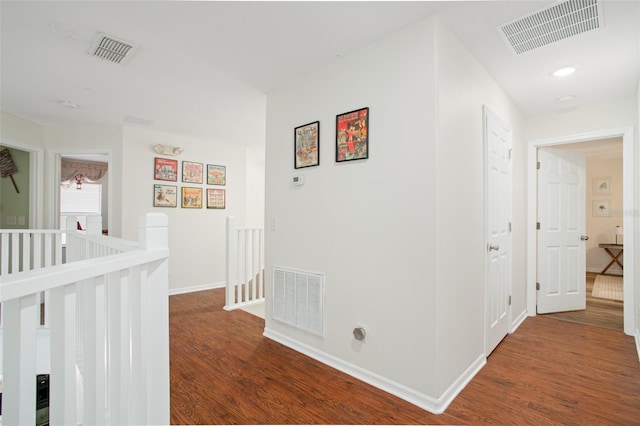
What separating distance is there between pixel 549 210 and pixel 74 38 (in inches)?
191

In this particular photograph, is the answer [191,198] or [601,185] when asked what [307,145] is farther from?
[601,185]

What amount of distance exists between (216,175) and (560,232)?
4.91 m

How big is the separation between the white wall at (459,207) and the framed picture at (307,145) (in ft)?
3.34

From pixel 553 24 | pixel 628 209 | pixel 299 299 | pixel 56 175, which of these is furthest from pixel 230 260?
pixel 628 209

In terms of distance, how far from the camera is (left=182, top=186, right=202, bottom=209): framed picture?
4820 mm

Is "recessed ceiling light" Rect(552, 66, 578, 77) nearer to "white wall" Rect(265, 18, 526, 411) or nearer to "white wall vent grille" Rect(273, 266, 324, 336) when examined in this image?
"white wall" Rect(265, 18, 526, 411)

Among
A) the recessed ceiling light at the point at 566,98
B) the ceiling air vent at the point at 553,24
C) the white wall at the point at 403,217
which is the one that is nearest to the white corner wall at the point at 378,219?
the white wall at the point at 403,217

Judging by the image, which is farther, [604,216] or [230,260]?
[604,216]

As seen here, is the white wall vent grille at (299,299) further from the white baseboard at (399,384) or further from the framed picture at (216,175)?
the framed picture at (216,175)

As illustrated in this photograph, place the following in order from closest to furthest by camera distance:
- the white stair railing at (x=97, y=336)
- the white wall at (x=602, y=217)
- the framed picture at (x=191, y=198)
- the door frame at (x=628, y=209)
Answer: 1. the white stair railing at (x=97, y=336)
2. the door frame at (x=628, y=209)
3. the framed picture at (x=191, y=198)
4. the white wall at (x=602, y=217)

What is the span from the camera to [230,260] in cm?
391

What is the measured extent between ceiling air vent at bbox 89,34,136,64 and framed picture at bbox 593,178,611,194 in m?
8.15

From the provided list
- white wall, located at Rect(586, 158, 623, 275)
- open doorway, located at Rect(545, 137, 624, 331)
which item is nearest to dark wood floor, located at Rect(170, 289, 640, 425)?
open doorway, located at Rect(545, 137, 624, 331)

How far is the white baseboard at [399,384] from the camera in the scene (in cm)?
185
